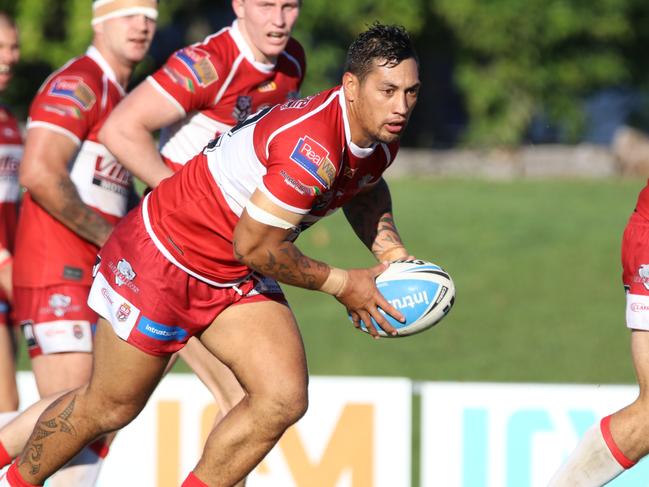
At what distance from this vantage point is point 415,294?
489 cm

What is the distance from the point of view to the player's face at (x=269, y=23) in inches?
224

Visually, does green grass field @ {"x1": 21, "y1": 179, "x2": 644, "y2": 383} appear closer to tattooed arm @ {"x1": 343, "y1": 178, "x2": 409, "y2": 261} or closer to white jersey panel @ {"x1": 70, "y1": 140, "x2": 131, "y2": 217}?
white jersey panel @ {"x1": 70, "y1": 140, "x2": 131, "y2": 217}

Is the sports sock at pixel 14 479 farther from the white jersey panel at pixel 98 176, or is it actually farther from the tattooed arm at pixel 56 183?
the white jersey panel at pixel 98 176

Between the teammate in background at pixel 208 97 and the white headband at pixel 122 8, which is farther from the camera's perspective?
the white headband at pixel 122 8

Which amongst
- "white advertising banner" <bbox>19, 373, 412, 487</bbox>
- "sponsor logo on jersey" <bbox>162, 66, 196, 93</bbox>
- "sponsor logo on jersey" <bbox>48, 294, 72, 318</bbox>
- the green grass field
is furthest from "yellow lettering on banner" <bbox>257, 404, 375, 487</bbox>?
the green grass field

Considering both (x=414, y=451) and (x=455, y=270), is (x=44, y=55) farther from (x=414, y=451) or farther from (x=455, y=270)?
(x=414, y=451)

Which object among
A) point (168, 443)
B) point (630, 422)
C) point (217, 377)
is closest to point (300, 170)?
point (217, 377)

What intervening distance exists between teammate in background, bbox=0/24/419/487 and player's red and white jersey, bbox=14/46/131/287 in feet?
2.58

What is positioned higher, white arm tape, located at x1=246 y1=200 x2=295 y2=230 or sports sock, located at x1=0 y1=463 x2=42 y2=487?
white arm tape, located at x1=246 y1=200 x2=295 y2=230

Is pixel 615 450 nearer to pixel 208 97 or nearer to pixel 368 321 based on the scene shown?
pixel 368 321

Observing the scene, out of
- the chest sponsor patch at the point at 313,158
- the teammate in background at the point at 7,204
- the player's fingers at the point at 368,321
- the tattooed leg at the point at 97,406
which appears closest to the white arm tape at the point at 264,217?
the chest sponsor patch at the point at 313,158

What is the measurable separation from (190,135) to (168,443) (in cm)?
203

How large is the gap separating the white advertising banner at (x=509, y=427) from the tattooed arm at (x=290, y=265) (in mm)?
2129

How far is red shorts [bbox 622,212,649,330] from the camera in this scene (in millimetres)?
5578
